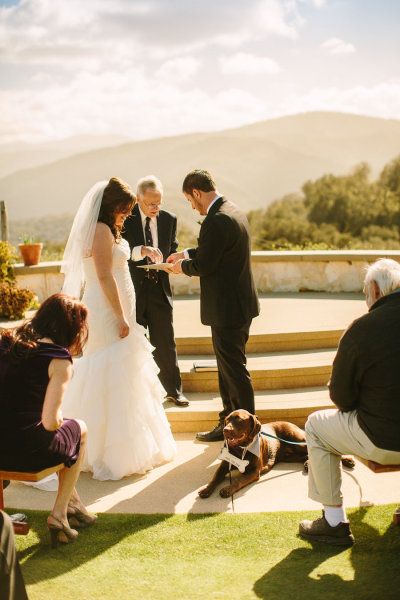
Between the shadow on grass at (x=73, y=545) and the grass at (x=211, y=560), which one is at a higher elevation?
the shadow on grass at (x=73, y=545)

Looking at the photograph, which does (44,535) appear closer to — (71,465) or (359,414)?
(71,465)

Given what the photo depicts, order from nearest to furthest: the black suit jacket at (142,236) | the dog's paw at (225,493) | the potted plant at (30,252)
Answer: the dog's paw at (225,493) → the black suit jacket at (142,236) → the potted plant at (30,252)

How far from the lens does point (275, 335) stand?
277 inches

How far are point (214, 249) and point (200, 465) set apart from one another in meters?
1.61

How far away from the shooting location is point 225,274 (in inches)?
200

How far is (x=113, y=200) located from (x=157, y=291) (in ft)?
4.45

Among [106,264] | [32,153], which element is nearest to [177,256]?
[106,264]

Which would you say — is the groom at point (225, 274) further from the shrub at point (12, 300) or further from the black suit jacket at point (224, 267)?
the shrub at point (12, 300)

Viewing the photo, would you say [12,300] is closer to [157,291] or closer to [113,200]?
[157,291]

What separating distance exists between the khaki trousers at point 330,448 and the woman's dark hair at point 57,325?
4.64 ft

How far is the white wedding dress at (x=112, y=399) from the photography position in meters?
5.11

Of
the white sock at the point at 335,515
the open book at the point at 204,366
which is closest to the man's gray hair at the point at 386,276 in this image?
the white sock at the point at 335,515

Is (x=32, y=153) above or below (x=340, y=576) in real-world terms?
above

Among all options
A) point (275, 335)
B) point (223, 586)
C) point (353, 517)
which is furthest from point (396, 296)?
point (275, 335)
